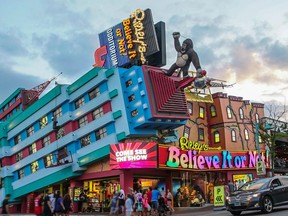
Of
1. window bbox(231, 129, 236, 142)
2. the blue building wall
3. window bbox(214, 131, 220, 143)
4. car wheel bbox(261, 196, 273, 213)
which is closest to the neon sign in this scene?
the blue building wall

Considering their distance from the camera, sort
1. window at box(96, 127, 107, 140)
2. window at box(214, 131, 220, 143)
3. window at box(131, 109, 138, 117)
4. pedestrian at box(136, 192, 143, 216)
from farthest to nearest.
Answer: window at box(214, 131, 220, 143), window at box(96, 127, 107, 140), window at box(131, 109, 138, 117), pedestrian at box(136, 192, 143, 216)

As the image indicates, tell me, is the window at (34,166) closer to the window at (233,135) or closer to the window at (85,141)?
the window at (85,141)

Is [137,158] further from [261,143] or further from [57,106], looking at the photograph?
[261,143]

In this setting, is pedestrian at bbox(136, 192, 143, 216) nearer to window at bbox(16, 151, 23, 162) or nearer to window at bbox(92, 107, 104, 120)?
window at bbox(92, 107, 104, 120)

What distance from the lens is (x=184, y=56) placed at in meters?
39.6

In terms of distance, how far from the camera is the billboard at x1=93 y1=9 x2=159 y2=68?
1655 inches

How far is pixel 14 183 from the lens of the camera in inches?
2108

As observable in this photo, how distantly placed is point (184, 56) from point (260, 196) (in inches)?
856

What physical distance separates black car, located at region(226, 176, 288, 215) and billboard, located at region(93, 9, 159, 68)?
74.1 ft

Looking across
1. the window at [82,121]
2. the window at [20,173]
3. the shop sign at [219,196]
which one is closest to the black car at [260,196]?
the shop sign at [219,196]

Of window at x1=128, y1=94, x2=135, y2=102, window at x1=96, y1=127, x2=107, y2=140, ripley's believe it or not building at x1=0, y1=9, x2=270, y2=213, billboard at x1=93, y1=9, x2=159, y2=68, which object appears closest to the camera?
ripley's believe it or not building at x1=0, y1=9, x2=270, y2=213

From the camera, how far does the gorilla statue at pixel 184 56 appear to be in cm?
3903

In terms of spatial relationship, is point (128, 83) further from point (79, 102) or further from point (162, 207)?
point (162, 207)

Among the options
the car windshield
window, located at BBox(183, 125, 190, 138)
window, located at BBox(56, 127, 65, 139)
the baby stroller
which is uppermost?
window, located at BBox(56, 127, 65, 139)
